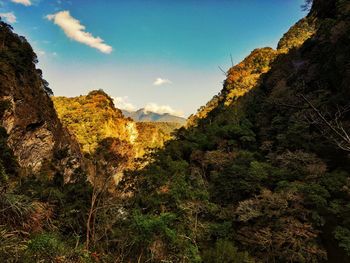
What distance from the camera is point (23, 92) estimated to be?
3164 centimetres

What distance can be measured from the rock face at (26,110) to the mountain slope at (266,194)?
1171 cm

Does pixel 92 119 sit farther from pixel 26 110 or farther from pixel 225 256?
pixel 225 256

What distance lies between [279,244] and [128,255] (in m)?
7.22

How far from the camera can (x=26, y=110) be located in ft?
104

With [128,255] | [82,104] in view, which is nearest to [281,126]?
[128,255]

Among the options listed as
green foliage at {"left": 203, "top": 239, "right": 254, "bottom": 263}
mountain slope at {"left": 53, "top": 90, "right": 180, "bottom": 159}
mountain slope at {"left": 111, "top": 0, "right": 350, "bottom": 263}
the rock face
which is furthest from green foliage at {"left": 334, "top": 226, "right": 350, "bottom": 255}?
mountain slope at {"left": 53, "top": 90, "right": 180, "bottom": 159}

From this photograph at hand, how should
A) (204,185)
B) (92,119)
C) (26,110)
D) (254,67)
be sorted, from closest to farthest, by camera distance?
(204,185), (26,110), (254,67), (92,119)

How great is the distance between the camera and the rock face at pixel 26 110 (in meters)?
29.1

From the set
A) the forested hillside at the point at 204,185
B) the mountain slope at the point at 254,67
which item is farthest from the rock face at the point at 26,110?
the mountain slope at the point at 254,67

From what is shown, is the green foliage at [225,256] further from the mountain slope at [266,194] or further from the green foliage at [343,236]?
the green foliage at [343,236]

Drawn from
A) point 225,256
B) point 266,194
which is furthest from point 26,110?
point 225,256

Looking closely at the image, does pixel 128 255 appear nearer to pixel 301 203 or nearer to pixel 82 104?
pixel 301 203

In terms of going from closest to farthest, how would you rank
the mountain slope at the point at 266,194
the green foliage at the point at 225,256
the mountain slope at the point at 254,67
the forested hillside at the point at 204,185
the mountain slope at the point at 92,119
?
the forested hillside at the point at 204,185 < the mountain slope at the point at 266,194 < the green foliage at the point at 225,256 < the mountain slope at the point at 254,67 < the mountain slope at the point at 92,119

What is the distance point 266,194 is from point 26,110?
2323cm
